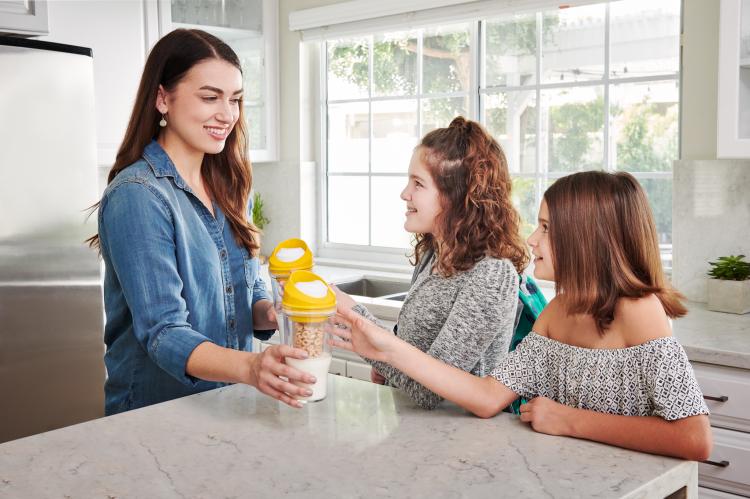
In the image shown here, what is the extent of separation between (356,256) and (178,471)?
9.80 ft

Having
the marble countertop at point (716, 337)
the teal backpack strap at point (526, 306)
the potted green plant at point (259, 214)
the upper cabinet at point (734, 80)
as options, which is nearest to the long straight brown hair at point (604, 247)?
the teal backpack strap at point (526, 306)

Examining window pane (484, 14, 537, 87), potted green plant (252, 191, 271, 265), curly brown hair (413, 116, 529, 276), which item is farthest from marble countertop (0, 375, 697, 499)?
potted green plant (252, 191, 271, 265)

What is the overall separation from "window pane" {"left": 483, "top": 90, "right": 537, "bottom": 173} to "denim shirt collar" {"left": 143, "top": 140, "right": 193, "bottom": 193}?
199 centimetres

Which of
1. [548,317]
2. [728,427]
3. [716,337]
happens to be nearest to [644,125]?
[716,337]

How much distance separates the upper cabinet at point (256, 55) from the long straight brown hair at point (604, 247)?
2.68 metres

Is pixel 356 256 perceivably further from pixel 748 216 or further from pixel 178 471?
pixel 178 471

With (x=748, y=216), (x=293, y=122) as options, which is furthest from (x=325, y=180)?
(x=748, y=216)

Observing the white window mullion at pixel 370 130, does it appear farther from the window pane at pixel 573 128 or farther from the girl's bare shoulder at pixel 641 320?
the girl's bare shoulder at pixel 641 320

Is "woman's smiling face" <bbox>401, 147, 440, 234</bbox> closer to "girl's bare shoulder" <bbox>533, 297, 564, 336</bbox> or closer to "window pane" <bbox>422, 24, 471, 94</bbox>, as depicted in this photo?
"girl's bare shoulder" <bbox>533, 297, 564, 336</bbox>

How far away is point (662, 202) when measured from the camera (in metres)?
3.12

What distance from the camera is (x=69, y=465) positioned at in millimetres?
1178

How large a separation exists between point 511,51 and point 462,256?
2.10 m

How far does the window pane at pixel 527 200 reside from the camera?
11.3 ft

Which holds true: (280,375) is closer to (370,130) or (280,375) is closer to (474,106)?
(474,106)
